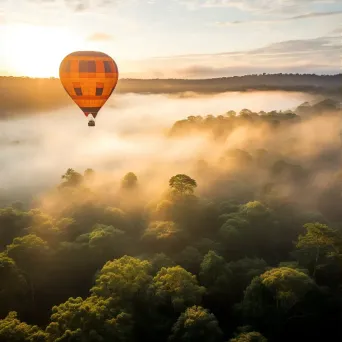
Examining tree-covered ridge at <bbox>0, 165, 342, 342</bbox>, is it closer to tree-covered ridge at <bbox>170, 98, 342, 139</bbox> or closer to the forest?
the forest

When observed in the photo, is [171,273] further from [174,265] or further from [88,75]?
[88,75]

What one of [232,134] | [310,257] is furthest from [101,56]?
[232,134]

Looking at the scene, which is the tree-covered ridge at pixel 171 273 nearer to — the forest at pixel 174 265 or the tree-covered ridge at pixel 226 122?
the forest at pixel 174 265

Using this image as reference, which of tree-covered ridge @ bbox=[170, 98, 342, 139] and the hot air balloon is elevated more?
the hot air balloon

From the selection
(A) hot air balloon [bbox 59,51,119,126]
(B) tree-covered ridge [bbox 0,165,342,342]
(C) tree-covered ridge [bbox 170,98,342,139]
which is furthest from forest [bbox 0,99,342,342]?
(C) tree-covered ridge [bbox 170,98,342,139]

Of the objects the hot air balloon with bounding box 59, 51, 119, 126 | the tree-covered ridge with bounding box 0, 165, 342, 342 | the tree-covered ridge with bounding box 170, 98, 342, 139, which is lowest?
the tree-covered ridge with bounding box 0, 165, 342, 342

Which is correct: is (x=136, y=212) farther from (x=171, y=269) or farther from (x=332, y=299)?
(x=332, y=299)

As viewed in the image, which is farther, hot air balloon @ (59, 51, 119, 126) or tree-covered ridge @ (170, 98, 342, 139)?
tree-covered ridge @ (170, 98, 342, 139)

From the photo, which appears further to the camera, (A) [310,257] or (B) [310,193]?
(B) [310,193]
